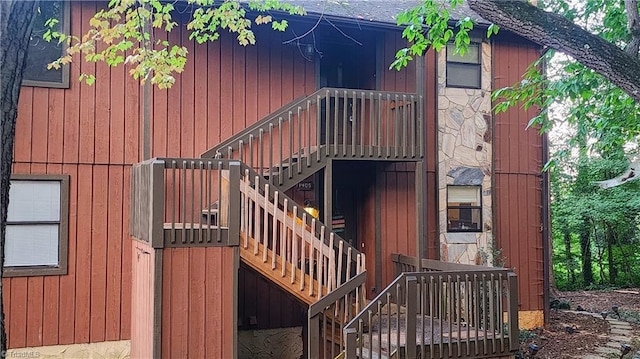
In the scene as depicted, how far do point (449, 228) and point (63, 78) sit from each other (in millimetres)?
7124

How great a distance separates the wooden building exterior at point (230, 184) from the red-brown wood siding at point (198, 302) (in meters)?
0.02

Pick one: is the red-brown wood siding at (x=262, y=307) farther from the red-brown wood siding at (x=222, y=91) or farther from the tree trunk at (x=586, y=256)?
the tree trunk at (x=586, y=256)

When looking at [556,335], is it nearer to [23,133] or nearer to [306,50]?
[306,50]

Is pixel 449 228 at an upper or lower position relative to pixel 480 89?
lower

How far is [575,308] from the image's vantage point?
13109 millimetres

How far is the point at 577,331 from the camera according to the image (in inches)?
413

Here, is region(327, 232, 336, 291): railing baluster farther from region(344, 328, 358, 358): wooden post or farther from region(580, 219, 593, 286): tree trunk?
region(580, 219, 593, 286): tree trunk

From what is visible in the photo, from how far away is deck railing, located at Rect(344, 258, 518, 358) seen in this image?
6.60 m

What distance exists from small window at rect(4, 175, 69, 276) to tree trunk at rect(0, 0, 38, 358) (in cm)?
546

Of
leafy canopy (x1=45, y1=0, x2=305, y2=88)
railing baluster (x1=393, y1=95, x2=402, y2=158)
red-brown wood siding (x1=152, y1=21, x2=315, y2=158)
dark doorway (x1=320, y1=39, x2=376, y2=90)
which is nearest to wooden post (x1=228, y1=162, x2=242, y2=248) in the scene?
leafy canopy (x1=45, y1=0, x2=305, y2=88)

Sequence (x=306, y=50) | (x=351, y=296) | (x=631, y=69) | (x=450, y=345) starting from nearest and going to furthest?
1. (x=631, y=69)
2. (x=450, y=345)
3. (x=351, y=296)
4. (x=306, y=50)

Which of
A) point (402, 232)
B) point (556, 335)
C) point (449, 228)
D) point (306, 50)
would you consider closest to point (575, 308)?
point (556, 335)

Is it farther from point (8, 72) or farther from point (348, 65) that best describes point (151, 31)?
point (8, 72)

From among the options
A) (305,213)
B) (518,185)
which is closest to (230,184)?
(305,213)
